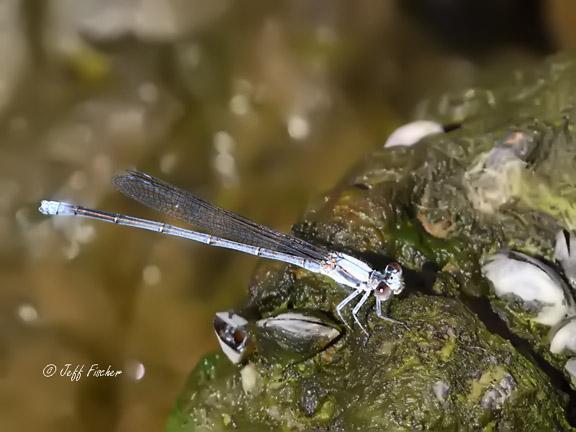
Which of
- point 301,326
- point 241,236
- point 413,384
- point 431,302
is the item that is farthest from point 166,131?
point 413,384

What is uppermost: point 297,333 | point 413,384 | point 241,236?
point 241,236

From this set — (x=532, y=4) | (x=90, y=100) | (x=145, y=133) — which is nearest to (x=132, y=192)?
(x=145, y=133)

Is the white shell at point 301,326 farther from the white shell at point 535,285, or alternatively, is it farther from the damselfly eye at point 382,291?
the white shell at point 535,285

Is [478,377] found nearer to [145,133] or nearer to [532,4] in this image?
[145,133]

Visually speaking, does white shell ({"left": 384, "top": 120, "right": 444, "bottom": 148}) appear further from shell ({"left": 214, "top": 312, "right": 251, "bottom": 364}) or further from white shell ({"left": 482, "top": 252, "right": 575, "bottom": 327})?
shell ({"left": 214, "top": 312, "right": 251, "bottom": 364})

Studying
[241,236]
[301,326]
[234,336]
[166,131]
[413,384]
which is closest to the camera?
[413,384]

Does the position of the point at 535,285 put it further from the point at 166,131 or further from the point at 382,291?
the point at 166,131
